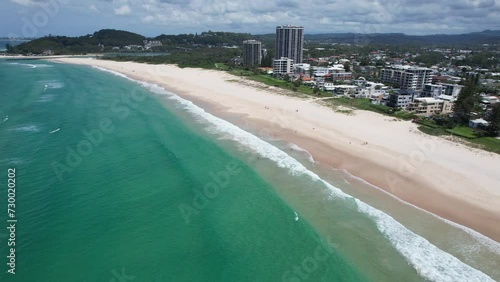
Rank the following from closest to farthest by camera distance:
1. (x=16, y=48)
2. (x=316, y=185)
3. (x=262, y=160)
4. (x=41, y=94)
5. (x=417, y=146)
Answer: (x=316, y=185)
(x=262, y=160)
(x=417, y=146)
(x=41, y=94)
(x=16, y=48)

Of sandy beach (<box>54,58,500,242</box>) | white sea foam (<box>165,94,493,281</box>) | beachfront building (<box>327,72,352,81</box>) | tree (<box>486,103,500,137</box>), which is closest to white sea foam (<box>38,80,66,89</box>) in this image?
sandy beach (<box>54,58,500,242</box>)

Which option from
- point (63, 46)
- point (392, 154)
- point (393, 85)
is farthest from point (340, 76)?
point (63, 46)

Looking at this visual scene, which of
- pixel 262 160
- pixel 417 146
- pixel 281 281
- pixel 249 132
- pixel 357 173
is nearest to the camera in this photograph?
pixel 281 281

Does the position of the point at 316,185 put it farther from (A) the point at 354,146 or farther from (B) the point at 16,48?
(B) the point at 16,48

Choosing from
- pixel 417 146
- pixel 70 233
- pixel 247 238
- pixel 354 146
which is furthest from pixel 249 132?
pixel 70 233

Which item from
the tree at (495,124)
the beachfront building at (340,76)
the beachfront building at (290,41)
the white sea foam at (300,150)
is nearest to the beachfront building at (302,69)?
the beachfront building at (340,76)

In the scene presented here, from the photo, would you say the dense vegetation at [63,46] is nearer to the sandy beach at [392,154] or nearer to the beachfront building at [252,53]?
the beachfront building at [252,53]

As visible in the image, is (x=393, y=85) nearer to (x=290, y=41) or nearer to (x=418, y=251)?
(x=290, y=41)
